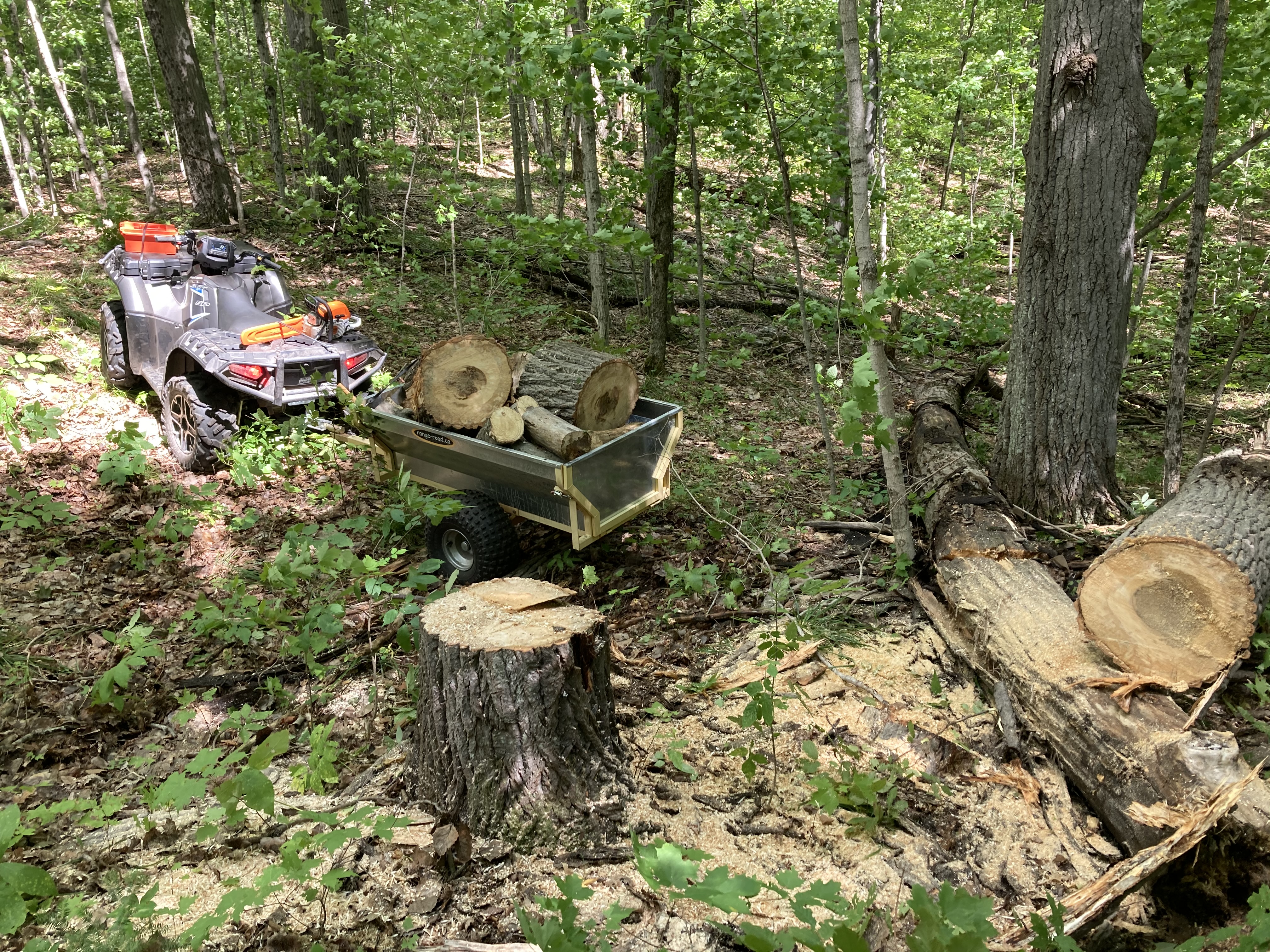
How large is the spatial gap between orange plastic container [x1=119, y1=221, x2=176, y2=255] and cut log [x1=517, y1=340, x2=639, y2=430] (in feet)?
12.9

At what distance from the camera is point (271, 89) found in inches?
468

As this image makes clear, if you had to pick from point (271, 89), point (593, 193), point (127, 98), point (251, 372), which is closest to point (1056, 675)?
point (593, 193)

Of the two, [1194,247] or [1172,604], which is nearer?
[1172,604]

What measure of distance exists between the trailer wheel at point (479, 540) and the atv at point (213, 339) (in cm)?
176

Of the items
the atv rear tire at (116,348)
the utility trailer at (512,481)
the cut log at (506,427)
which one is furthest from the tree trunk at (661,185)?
the atv rear tire at (116,348)

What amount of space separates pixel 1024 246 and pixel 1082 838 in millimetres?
3629

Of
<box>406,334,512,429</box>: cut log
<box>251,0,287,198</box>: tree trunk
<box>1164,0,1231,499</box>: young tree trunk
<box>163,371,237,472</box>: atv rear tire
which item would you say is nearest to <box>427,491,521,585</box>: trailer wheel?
<box>406,334,512,429</box>: cut log

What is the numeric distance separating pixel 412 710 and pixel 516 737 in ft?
3.42

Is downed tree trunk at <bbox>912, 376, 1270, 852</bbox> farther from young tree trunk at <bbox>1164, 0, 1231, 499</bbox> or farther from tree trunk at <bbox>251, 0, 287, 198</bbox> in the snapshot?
tree trunk at <bbox>251, 0, 287, 198</bbox>

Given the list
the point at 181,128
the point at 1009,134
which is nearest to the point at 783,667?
the point at 181,128

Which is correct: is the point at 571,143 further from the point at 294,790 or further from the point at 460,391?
the point at 294,790

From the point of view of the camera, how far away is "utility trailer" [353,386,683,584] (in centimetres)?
436

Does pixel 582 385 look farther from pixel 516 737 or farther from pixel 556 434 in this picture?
pixel 516 737

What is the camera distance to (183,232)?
6.97 m
